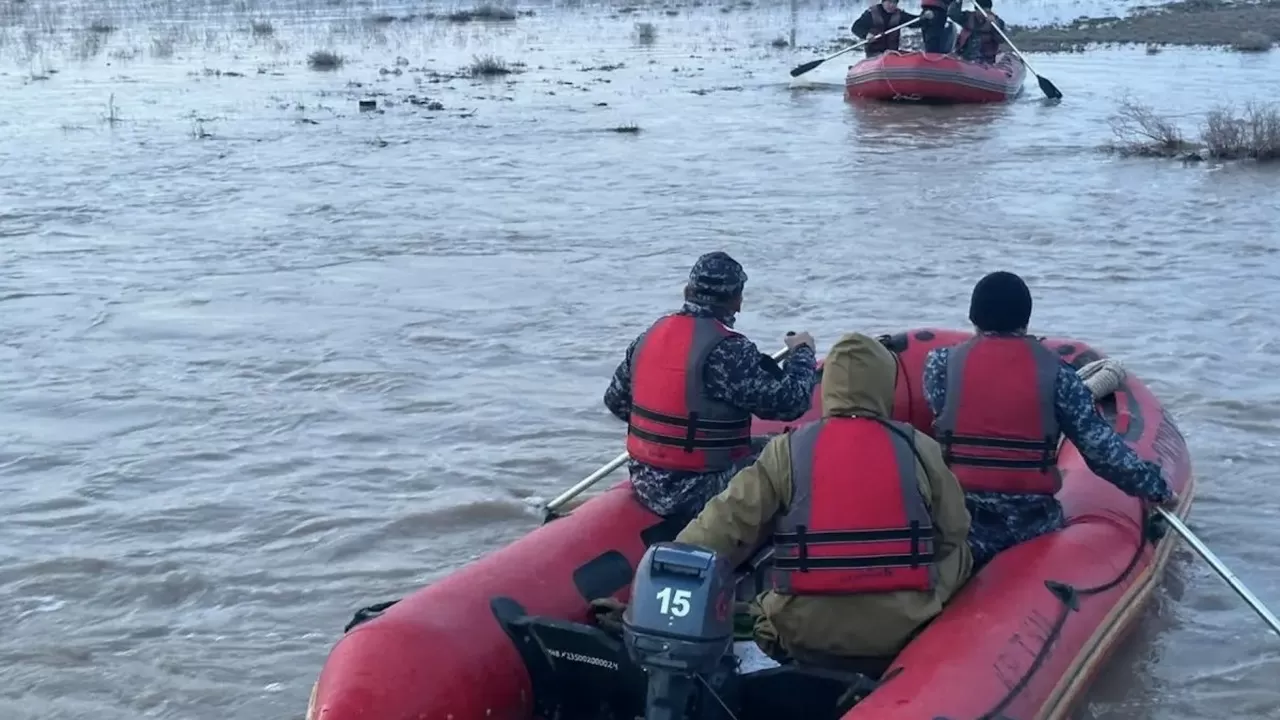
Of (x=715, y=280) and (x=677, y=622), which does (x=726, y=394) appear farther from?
(x=677, y=622)

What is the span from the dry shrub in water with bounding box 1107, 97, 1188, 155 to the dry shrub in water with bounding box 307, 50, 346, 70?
1138cm

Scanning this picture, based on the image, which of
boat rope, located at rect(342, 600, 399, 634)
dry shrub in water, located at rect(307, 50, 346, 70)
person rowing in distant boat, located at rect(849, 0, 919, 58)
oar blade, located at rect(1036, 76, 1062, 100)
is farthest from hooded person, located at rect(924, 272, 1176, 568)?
dry shrub in water, located at rect(307, 50, 346, 70)

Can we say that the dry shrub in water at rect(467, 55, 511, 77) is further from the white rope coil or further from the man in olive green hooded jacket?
the man in olive green hooded jacket

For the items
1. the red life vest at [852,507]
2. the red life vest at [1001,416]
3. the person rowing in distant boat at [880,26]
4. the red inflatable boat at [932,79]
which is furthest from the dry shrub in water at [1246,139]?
the red life vest at [852,507]

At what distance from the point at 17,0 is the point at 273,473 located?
109ft

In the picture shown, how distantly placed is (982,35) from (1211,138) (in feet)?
19.0

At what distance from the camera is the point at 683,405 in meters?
4.59

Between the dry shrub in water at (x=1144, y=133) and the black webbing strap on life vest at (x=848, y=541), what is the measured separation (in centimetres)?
1102

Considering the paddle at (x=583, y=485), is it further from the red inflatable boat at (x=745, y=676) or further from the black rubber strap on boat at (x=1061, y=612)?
the black rubber strap on boat at (x=1061, y=612)

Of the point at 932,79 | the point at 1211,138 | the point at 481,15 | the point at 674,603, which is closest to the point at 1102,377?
the point at 674,603

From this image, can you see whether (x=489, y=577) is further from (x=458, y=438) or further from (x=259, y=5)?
(x=259, y=5)

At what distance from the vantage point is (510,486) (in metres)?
6.64

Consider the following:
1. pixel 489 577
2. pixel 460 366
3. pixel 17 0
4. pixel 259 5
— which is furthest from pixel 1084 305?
pixel 17 0

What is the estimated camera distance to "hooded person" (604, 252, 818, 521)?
180 inches
